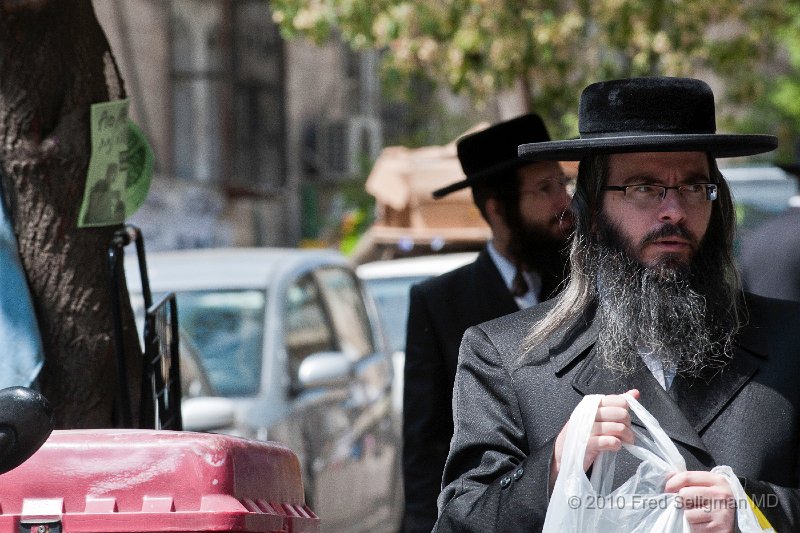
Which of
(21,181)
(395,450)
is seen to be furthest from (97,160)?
(395,450)

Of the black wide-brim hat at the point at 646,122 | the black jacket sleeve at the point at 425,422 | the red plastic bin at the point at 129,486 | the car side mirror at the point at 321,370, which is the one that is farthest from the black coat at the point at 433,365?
the car side mirror at the point at 321,370

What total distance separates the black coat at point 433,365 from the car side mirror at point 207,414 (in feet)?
6.57

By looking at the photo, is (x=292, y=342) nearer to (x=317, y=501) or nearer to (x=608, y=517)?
(x=317, y=501)

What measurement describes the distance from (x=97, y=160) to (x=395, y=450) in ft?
16.6

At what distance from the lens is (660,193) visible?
3.16 metres

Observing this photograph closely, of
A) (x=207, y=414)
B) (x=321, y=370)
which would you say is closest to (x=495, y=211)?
(x=207, y=414)

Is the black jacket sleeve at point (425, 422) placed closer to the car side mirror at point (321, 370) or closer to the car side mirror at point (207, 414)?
the car side mirror at point (207, 414)

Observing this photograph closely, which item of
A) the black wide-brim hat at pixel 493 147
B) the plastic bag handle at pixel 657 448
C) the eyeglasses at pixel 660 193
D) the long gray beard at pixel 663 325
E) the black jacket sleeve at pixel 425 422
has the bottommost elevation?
the black jacket sleeve at pixel 425 422

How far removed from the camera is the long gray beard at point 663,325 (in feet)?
10.1

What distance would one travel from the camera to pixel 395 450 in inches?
348

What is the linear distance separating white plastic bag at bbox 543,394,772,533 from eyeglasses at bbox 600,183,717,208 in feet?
1.80

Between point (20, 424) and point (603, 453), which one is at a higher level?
point (20, 424)

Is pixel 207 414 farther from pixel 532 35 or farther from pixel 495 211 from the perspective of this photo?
pixel 532 35

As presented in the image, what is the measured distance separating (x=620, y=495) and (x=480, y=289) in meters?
2.09
